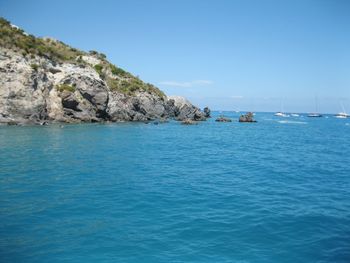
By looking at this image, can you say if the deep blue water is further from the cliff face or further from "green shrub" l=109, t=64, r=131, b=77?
"green shrub" l=109, t=64, r=131, b=77

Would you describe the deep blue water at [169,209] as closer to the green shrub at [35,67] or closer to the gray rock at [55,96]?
the gray rock at [55,96]

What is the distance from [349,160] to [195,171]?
21.1 m

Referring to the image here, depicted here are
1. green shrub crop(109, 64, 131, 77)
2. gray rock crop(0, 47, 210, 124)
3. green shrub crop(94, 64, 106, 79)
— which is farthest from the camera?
green shrub crop(109, 64, 131, 77)

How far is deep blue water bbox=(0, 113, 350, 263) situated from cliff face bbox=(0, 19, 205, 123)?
37.8 meters

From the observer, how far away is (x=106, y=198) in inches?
774

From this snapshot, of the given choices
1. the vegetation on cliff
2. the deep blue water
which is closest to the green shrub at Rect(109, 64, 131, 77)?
the vegetation on cliff

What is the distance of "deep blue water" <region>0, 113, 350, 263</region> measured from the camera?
41.8 ft

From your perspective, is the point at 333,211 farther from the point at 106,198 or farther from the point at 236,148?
the point at 236,148

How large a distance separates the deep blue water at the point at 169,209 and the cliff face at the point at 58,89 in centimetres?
3785

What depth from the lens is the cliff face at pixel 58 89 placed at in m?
68.4

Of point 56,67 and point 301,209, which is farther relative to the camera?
point 56,67

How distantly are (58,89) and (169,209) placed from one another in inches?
2654

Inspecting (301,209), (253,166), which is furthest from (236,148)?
(301,209)

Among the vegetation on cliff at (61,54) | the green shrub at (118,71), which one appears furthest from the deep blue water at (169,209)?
the green shrub at (118,71)
